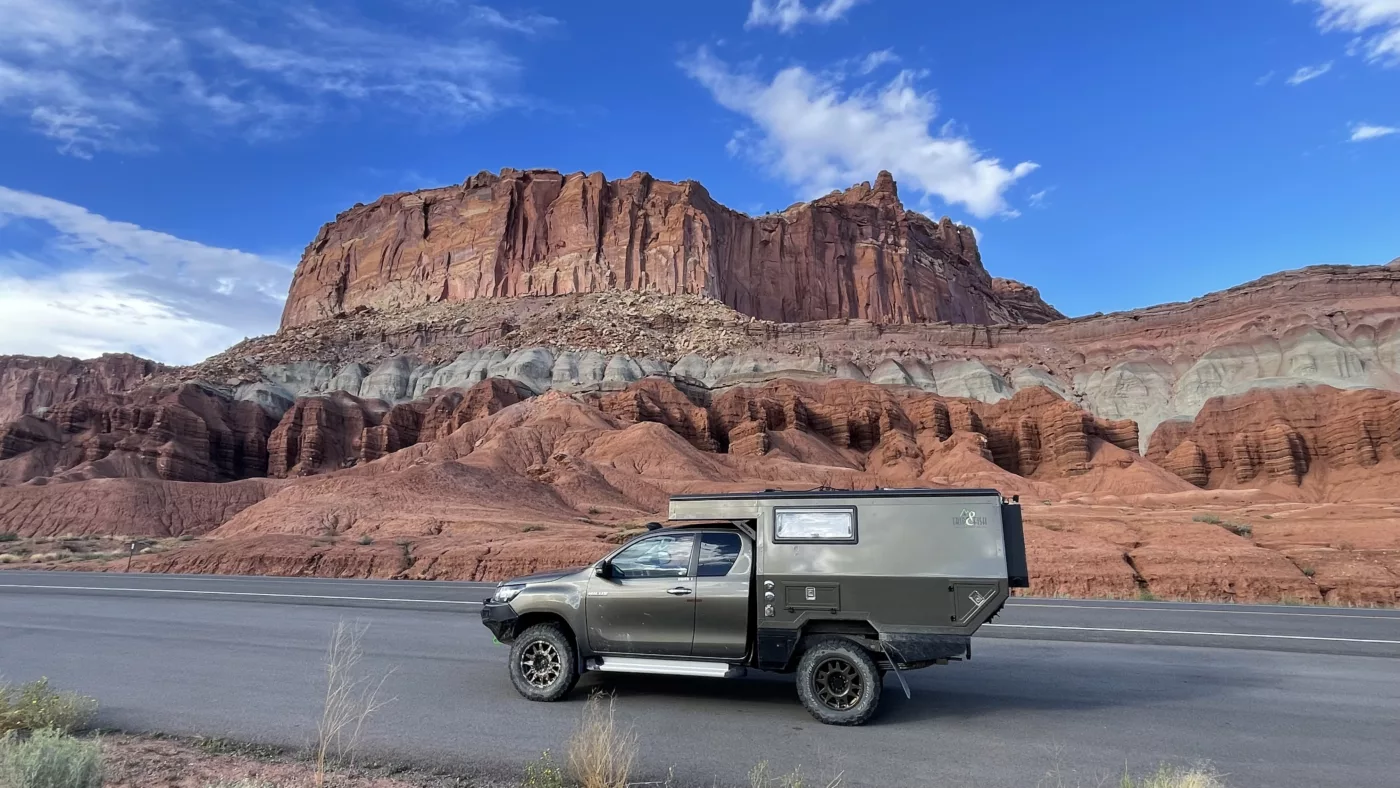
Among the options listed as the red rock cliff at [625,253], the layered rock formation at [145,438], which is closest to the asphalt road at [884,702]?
the layered rock formation at [145,438]

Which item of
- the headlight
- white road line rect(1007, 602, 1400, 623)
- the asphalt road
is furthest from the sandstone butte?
the headlight

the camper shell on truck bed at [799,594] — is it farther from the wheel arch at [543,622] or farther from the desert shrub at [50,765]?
the desert shrub at [50,765]

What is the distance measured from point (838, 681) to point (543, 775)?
3022 millimetres

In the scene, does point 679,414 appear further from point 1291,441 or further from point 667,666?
point 667,666

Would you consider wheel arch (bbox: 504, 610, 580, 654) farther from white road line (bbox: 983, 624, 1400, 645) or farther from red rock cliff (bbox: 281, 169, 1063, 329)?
red rock cliff (bbox: 281, 169, 1063, 329)

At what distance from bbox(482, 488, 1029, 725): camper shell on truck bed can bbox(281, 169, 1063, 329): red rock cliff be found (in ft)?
345

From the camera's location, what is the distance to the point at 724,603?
7.13 meters

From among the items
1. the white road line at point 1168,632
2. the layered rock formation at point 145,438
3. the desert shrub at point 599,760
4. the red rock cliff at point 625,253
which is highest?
the red rock cliff at point 625,253

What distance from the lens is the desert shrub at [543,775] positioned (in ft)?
16.1

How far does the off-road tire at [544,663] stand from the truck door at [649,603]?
0.31m

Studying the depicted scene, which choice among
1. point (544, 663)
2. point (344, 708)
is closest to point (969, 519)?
point (544, 663)

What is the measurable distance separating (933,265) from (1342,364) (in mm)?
76133

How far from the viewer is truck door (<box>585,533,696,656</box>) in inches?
285

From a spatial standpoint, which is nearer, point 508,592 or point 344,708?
point 344,708
